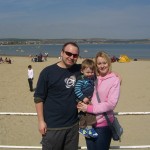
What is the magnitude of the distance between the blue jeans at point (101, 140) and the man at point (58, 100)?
277 millimetres

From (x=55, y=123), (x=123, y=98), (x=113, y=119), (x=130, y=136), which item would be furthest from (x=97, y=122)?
(x=123, y=98)

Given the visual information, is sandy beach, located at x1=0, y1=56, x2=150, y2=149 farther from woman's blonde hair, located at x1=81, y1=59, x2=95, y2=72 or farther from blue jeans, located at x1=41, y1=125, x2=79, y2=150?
woman's blonde hair, located at x1=81, y1=59, x2=95, y2=72

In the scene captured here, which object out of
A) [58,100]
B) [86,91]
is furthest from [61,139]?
[86,91]

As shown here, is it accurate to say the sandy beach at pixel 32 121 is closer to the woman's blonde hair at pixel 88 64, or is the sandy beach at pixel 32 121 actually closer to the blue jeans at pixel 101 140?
the blue jeans at pixel 101 140

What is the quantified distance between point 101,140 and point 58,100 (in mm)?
711

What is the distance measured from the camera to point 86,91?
3871 mm

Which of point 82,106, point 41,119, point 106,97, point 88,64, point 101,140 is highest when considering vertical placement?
point 88,64

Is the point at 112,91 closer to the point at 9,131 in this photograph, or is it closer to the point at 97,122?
the point at 97,122

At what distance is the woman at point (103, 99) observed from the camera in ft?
12.5

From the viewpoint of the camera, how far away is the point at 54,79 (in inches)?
150

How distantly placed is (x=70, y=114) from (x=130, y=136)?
5.82 metres

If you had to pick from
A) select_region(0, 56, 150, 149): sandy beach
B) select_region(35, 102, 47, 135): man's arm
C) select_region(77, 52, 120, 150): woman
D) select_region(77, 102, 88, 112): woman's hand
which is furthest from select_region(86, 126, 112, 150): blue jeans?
select_region(0, 56, 150, 149): sandy beach

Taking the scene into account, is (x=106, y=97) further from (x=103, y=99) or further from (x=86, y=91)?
(x=86, y=91)

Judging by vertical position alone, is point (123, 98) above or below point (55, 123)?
below
